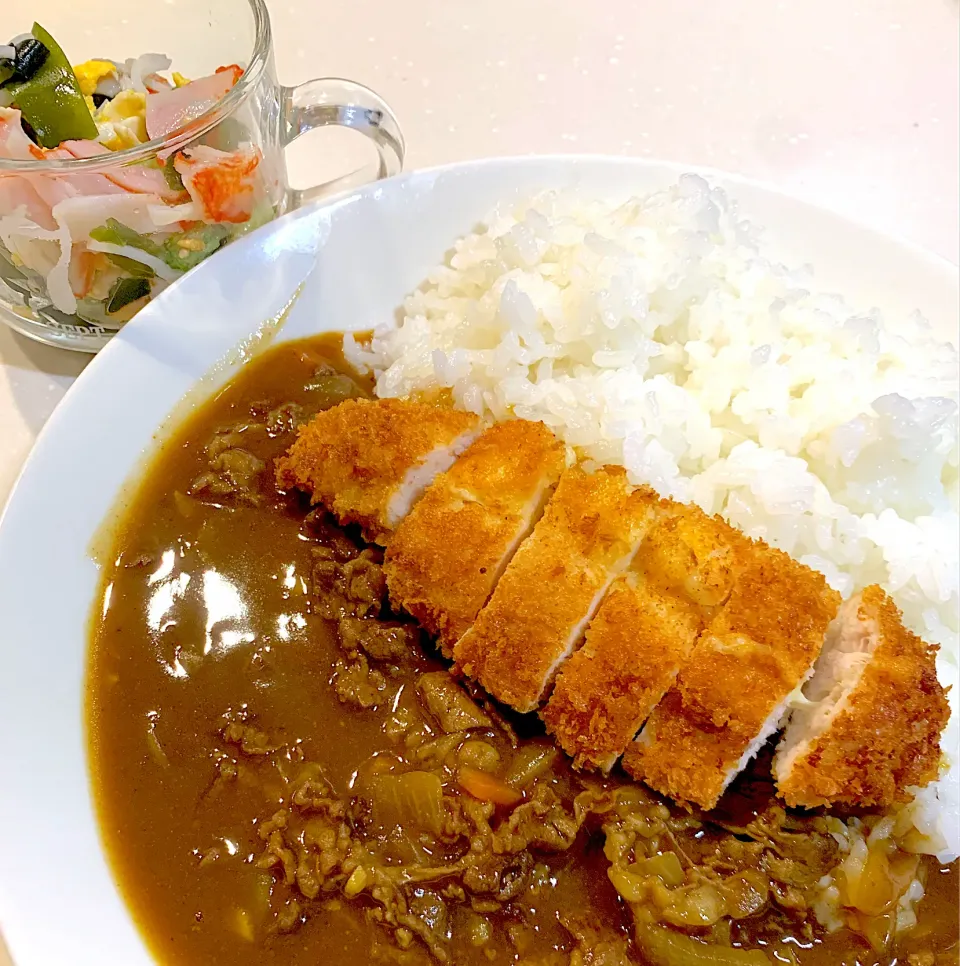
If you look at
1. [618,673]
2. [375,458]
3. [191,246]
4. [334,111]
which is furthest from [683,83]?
[618,673]

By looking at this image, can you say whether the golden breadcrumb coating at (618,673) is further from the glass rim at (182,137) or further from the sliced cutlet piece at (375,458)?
the glass rim at (182,137)

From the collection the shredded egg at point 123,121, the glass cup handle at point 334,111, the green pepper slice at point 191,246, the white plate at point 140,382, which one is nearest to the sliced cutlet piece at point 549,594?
A: the white plate at point 140,382

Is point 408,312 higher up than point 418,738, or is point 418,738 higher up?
point 408,312

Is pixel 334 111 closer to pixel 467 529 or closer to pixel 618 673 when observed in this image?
pixel 467 529

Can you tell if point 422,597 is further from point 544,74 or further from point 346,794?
point 544,74

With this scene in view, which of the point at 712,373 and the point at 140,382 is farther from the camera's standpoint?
the point at 712,373

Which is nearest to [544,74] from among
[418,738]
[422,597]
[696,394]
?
[696,394]

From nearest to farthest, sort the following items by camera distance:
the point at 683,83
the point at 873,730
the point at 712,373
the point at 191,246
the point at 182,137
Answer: the point at 873,730 → the point at 182,137 → the point at 191,246 → the point at 712,373 → the point at 683,83
